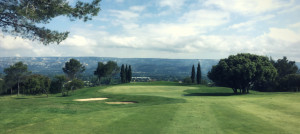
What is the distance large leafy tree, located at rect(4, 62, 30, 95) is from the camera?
235 feet

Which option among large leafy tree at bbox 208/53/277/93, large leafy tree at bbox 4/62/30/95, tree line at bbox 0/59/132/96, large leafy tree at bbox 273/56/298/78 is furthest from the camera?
large leafy tree at bbox 273/56/298/78

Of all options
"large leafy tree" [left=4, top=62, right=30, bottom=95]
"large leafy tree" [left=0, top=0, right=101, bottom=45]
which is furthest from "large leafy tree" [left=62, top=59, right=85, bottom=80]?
"large leafy tree" [left=0, top=0, right=101, bottom=45]

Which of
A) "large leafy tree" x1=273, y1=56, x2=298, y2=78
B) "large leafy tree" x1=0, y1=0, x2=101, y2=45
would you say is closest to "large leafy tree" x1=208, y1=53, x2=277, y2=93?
"large leafy tree" x1=0, y1=0, x2=101, y2=45

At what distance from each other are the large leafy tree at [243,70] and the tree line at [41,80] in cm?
3541

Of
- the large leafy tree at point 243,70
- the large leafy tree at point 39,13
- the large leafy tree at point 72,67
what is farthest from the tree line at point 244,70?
the large leafy tree at point 72,67

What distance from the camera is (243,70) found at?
40469 mm

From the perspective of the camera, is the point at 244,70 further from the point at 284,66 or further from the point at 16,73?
the point at 16,73

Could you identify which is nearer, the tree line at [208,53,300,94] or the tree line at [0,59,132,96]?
the tree line at [208,53,300,94]

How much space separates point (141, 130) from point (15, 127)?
8092 millimetres

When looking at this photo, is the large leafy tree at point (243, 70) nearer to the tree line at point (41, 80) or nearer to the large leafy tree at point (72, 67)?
the tree line at point (41, 80)

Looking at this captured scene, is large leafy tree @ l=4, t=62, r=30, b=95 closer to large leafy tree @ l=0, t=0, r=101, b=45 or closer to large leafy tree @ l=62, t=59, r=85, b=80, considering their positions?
large leafy tree @ l=62, t=59, r=85, b=80

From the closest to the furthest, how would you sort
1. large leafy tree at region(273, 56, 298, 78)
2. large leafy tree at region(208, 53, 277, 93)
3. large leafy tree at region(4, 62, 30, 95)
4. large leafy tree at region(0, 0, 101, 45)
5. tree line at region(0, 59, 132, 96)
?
large leafy tree at region(0, 0, 101, 45) → large leafy tree at region(208, 53, 277, 93) → tree line at region(0, 59, 132, 96) → large leafy tree at region(4, 62, 30, 95) → large leafy tree at region(273, 56, 298, 78)

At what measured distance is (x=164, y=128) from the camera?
456 inches

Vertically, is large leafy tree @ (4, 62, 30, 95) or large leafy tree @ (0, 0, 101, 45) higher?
large leafy tree @ (0, 0, 101, 45)
